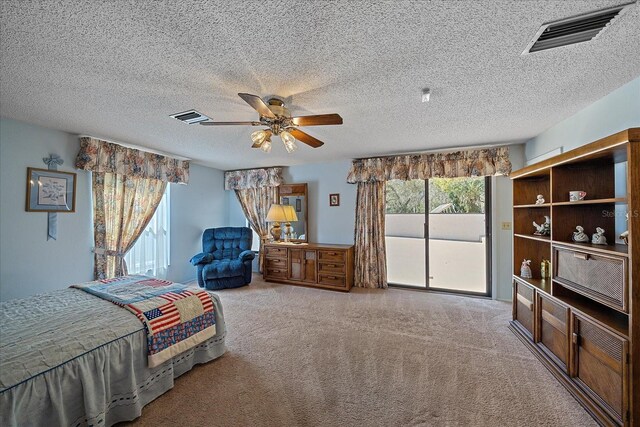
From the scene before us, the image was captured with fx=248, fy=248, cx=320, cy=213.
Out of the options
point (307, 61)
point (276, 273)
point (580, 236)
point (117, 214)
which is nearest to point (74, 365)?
point (307, 61)

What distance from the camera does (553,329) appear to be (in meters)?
2.18

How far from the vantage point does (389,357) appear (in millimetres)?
2348

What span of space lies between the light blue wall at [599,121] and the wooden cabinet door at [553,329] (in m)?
1.55

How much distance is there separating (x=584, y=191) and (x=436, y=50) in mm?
1931

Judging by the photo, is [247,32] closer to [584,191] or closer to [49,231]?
[584,191]

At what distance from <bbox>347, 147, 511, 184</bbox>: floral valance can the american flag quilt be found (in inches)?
127

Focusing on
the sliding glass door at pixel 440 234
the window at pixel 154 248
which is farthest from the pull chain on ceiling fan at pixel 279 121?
the window at pixel 154 248

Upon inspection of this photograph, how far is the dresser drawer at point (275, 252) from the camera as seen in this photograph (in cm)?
478

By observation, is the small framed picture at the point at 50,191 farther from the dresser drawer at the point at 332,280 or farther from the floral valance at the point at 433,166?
the floral valance at the point at 433,166

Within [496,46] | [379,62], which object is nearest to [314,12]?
[379,62]

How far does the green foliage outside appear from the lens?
13.4 ft

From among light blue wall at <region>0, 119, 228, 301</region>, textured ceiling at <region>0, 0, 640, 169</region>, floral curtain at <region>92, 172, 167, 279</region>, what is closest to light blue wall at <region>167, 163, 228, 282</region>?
floral curtain at <region>92, 172, 167, 279</region>

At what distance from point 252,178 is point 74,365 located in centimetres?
434

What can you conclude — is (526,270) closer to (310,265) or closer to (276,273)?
(310,265)
